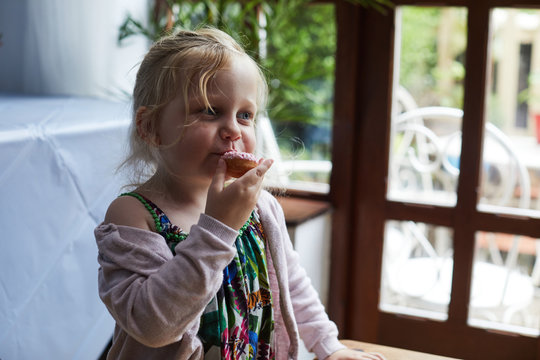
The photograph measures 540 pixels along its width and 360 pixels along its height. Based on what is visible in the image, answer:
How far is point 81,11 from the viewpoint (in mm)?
1887

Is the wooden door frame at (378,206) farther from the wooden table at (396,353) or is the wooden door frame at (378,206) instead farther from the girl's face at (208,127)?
the girl's face at (208,127)

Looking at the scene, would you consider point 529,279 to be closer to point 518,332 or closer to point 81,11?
point 518,332

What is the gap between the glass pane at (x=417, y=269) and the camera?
2148mm

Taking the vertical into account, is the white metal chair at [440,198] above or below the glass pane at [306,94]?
below

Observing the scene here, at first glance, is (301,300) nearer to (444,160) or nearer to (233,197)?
(233,197)

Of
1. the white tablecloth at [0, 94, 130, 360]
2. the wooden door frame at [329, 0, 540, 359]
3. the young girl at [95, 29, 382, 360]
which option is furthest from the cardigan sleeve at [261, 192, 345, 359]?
the wooden door frame at [329, 0, 540, 359]

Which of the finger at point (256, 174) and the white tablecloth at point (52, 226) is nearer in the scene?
the finger at point (256, 174)

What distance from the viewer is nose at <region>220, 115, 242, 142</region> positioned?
94cm

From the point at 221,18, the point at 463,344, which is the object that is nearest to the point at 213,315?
the point at 221,18

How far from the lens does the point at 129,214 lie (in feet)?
3.07

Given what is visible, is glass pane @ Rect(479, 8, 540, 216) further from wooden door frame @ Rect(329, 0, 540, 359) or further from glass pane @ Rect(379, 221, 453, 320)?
glass pane @ Rect(379, 221, 453, 320)

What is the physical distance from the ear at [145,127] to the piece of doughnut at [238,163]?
0.14m

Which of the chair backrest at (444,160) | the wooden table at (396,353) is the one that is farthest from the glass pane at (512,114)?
the wooden table at (396,353)

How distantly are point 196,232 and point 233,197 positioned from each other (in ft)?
0.24
